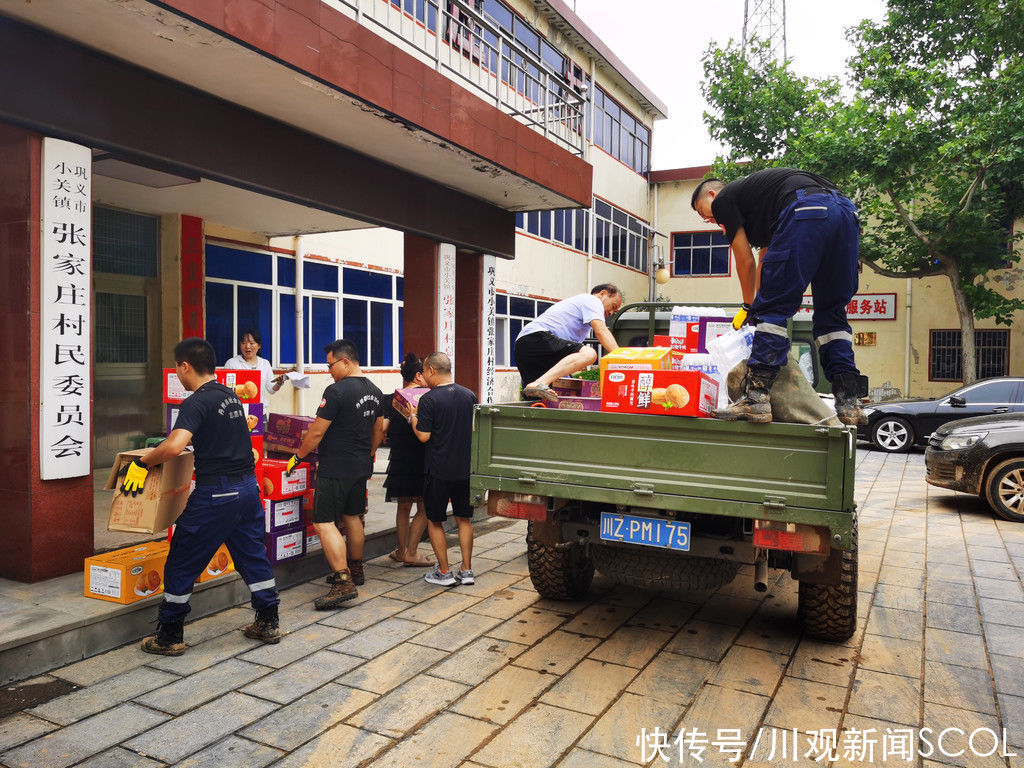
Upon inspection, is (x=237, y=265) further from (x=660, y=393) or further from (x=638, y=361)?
(x=660, y=393)

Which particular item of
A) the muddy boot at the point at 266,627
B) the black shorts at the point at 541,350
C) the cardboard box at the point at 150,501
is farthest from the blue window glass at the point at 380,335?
the muddy boot at the point at 266,627

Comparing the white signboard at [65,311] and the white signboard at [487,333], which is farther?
the white signboard at [487,333]

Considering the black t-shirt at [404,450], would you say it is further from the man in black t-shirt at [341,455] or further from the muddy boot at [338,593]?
the muddy boot at [338,593]

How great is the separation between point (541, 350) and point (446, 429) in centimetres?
100

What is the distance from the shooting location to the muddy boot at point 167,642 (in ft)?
13.1

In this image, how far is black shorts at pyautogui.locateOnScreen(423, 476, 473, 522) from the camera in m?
5.29

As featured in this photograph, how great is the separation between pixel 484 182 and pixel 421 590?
15.6 feet

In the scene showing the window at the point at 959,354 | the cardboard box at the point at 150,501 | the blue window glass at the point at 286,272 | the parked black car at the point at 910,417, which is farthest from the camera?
the window at the point at 959,354

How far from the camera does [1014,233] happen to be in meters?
20.0

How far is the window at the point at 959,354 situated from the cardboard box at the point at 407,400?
67.5ft

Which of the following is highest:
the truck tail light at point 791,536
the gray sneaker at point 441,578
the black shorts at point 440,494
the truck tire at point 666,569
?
the truck tail light at point 791,536

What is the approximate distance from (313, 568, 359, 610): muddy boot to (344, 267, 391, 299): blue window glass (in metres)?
7.93

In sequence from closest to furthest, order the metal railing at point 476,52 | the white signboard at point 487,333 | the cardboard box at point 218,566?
the cardboard box at point 218,566, the metal railing at point 476,52, the white signboard at point 487,333

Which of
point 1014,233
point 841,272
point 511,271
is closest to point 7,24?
point 841,272
